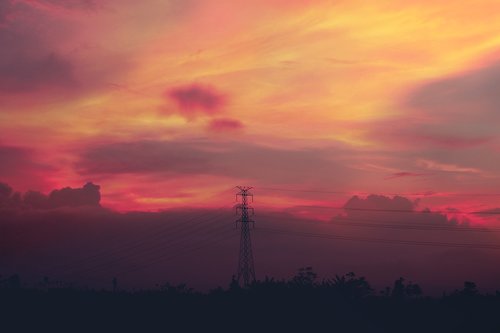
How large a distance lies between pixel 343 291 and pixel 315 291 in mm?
4861

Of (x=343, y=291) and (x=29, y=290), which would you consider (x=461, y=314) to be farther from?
(x=29, y=290)

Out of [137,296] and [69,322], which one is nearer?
[69,322]

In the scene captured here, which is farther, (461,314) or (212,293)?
(212,293)

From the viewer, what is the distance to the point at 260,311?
87125 millimetres

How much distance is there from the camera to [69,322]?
92.3 metres

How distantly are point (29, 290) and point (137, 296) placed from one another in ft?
64.9

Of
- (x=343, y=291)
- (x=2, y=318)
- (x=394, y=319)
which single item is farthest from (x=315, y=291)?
(x=2, y=318)

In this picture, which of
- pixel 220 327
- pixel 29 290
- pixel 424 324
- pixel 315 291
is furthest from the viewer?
pixel 29 290

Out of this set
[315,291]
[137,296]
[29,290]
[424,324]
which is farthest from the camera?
[29,290]

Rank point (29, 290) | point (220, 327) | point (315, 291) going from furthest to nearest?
1. point (29, 290)
2. point (315, 291)
3. point (220, 327)

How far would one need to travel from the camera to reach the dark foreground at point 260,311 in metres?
82.3

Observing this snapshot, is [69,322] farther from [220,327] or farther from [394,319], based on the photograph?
[394,319]

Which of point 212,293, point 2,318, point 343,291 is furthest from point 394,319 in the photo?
point 2,318

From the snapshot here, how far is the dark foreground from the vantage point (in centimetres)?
8231
